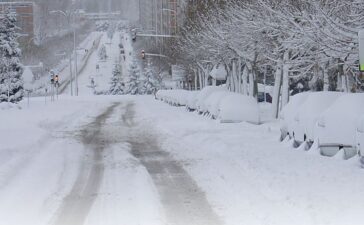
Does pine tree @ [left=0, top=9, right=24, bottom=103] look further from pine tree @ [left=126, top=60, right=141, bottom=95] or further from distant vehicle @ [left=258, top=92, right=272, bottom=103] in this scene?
pine tree @ [left=126, top=60, right=141, bottom=95]

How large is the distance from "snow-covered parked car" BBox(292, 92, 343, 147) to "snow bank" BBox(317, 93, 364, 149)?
80cm

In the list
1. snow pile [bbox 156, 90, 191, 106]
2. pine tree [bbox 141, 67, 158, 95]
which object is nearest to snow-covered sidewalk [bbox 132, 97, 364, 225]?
snow pile [bbox 156, 90, 191, 106]

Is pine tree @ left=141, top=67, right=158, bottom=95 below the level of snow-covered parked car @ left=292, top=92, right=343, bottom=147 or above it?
above

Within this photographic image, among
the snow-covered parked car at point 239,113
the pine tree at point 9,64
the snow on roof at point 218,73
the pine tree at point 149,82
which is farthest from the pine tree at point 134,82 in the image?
the snow-covered parked car at point 239,113

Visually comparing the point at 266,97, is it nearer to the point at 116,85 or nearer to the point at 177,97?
the point at 177,97

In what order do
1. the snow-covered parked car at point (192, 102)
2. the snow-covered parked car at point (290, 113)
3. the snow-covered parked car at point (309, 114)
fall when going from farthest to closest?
the snow-covered parked car at point (192, 102) → the snow-covered parked car at point (290, 113) → the snow-covered parked car at point (309, 114)

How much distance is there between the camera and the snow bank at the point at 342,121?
1253cm

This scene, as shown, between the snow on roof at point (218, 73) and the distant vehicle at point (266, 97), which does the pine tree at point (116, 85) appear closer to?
the distant vehicle at point (266, 97)

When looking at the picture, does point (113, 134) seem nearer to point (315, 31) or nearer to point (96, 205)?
point (315, 31)

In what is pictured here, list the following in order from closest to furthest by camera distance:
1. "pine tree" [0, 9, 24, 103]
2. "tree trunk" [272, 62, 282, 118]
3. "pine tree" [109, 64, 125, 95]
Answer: "tree trunk" [272, 62, 282, 118]
"pine tree" [0, 9, 24, 103]
"pine tree" [109, 64, 125, 95]

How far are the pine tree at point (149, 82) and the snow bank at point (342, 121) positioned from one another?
88735mm

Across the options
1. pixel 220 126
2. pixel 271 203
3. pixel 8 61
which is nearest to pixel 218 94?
pixel 220 126

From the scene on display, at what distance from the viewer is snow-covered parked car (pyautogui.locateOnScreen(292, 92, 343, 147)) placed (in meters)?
14.5

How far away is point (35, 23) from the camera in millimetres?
149750
